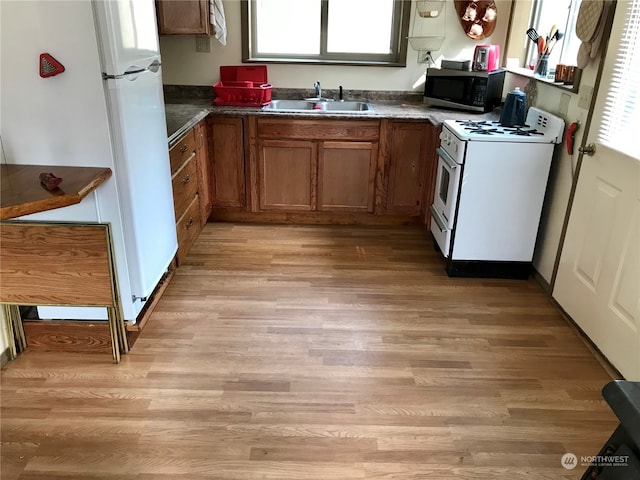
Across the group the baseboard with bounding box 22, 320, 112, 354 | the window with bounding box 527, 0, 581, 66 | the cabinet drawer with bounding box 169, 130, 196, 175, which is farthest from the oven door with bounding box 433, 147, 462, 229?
the baseboard with bounding box 22, 320, 112, 354

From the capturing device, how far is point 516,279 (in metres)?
3.25

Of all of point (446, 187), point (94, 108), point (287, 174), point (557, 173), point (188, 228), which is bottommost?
point (188, 228)

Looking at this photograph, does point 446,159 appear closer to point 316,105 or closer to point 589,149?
point 589,149

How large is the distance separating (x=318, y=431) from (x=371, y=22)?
3286mm

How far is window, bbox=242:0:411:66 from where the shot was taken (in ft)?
13.3

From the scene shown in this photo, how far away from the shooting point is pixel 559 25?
329 centimetres

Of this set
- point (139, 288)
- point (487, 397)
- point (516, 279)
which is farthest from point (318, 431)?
point (516, 279)

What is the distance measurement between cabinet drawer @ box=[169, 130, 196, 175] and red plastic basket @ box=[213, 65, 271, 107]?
62 cm

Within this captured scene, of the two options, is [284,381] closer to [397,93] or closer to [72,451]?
[72,451]

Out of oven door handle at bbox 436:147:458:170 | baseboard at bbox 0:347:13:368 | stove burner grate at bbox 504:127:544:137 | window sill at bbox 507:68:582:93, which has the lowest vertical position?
baseboard at bbox 0:347:13:368

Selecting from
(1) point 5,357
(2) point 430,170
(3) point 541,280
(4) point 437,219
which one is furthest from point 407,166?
(1) point 5,357

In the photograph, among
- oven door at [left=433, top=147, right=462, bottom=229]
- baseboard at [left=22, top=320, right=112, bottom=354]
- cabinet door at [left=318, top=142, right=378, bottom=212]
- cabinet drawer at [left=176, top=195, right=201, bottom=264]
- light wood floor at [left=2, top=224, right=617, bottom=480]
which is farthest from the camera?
cabinet door at [left=318, top=142, right=378, bottom=212]

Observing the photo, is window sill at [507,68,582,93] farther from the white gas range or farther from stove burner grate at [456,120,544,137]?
stove burner grate at [456,120,544,137]

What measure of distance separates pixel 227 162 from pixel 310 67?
A: 1.08 metres
